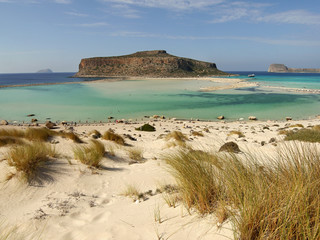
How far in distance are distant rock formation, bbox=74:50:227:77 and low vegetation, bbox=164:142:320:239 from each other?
95.6 metres

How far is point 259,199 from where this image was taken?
77.8 inches

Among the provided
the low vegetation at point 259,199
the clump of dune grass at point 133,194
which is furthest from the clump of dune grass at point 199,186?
the clump of dune grass at point 133,194

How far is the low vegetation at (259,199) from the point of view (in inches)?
69.5

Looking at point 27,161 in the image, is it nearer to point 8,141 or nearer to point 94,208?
point 94,208

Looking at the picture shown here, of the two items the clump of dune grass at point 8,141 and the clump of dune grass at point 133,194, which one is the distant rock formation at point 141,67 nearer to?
the clump of dune grass at point 8,141

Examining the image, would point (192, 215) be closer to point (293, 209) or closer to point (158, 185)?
point (293, 209)

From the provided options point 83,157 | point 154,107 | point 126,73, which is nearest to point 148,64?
point 126,73

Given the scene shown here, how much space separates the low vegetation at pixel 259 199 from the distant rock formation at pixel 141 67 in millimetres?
95562

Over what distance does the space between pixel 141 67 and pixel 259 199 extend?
106 m

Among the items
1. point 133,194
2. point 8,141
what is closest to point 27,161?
point 133,194

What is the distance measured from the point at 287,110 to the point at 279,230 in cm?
2310

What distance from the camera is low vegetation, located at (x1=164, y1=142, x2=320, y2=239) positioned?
1766 mm

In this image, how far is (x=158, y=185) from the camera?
425 cm

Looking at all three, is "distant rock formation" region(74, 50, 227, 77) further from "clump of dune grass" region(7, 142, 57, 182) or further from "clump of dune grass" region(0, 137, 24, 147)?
"clump of dune grass" region(7, 142, 57, 182)
